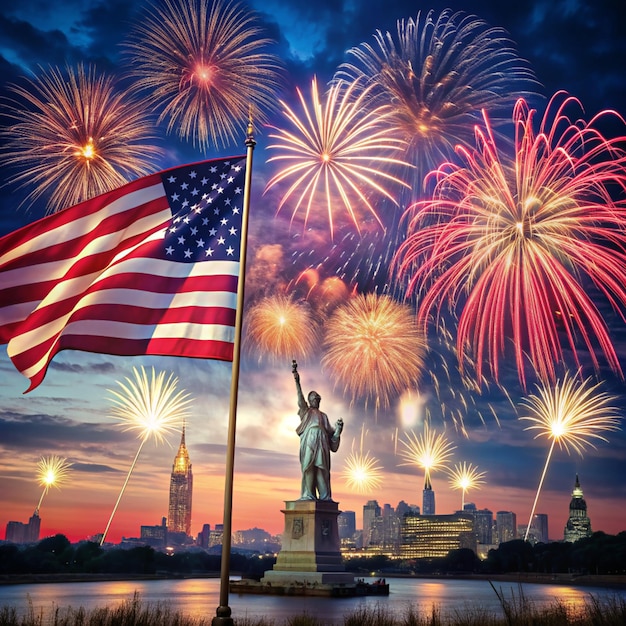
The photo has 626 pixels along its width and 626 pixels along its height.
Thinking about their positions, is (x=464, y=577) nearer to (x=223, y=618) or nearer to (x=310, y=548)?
(x=310, y=548)

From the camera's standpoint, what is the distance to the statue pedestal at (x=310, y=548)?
41375 mm

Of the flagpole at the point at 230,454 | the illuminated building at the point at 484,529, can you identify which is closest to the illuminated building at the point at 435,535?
the illuminated building at the point at 484,529

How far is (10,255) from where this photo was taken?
18.9 metres

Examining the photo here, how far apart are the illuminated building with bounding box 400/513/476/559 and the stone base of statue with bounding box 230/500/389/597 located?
8184 cm

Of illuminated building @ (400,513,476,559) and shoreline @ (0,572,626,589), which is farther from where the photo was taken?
illuminated building @ (400,513,476,559)

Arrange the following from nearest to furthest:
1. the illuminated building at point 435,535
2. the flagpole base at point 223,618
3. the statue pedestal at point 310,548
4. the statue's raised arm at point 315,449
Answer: the flagpole base at point 223,618 → the statue pedestal at point 310,548 → the statue's raised arm at point 315,449 → the illuminated building at point 435,535

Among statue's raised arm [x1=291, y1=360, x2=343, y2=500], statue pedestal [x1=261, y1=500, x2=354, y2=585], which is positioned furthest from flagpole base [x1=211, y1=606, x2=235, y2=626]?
statue's raised arm [x1=291, y1=360, x2=343, y2=500]

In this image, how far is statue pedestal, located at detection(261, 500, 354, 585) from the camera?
1629 inches

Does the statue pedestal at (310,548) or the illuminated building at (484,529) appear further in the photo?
the illuminated building at (484,529)

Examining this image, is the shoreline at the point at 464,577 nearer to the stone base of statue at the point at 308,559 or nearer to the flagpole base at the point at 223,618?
the stone base of statue at the point at 308,559

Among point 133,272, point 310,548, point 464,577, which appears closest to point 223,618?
point 133,272

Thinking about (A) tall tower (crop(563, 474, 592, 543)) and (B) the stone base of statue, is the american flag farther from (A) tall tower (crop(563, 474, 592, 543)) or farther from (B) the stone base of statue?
(A) tall tower (crop(563, 474, 592, 543))

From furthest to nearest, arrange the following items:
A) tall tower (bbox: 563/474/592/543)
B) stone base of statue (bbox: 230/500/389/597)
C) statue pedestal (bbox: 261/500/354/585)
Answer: tall tower (bbox: 563/474/592/543) → statue pedestal (bbox: 261/500/354/585) → stone base of statue (bbox: 230/500/389/597)

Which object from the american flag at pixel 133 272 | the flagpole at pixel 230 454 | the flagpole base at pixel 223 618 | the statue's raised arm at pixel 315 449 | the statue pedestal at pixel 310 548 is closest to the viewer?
the flagpole base at pixel 223 618
